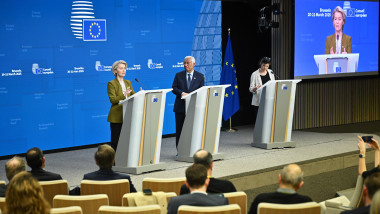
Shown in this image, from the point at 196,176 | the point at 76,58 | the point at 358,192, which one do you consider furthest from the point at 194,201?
the point at 76,58

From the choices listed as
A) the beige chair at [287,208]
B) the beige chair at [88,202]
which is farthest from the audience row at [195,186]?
the beige chair at [88,202]

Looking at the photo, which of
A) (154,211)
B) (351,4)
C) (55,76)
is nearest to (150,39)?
(55,76)

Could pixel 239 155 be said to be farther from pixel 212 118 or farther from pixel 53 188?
pixel 53 188

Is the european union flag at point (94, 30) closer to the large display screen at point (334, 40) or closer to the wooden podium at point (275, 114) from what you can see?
the wooden podium at point (275, 114)

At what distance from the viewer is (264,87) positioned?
30.4ft

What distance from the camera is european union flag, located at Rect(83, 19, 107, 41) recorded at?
9.63 metres

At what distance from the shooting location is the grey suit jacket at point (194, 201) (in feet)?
14.0

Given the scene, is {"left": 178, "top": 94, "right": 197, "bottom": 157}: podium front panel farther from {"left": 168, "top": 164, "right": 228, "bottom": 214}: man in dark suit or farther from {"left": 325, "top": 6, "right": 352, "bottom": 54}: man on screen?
{"left": 325, "top": 6, "right": 352, "bottom": 54}: man on screen

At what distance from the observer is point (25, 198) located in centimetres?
336

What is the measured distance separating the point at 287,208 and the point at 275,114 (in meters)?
5.19

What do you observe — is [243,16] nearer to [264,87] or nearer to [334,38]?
[334,38]

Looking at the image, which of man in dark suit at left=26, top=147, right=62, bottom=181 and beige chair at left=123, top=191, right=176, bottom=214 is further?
man in dark suit at left=26, top=147, right=62, bottom=181

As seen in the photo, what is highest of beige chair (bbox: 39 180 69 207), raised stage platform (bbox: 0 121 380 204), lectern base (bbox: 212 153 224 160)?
beige chair (bbox: 39 180 69 207)

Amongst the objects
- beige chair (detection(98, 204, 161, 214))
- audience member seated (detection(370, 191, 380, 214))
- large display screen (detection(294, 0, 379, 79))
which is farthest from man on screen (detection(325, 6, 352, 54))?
audience member seated (detection(370, 191, 380, 214))
